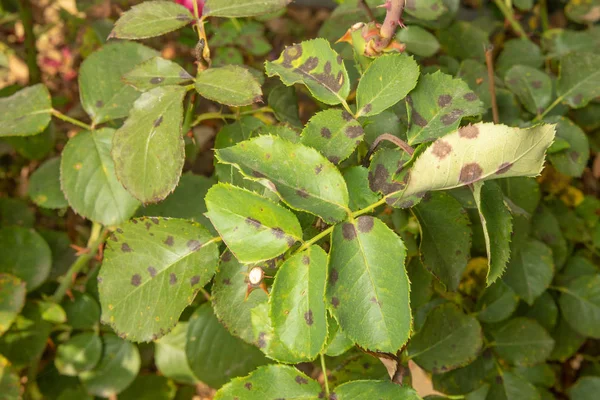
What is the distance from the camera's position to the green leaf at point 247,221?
2.07ft

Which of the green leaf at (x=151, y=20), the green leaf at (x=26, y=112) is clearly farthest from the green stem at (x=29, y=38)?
the green leaf at (x=151, y=20)

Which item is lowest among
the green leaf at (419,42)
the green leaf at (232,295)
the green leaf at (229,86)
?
the green leaf at (232,295)

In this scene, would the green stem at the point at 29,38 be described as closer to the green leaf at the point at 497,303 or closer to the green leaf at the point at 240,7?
the green leaf at the point at 240,7

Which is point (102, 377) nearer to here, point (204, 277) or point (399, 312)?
point (204, 277)

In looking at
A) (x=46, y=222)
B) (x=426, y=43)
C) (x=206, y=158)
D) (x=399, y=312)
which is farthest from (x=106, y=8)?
(x=399, y=312)

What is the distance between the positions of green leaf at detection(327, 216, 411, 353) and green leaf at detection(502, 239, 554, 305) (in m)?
0.69

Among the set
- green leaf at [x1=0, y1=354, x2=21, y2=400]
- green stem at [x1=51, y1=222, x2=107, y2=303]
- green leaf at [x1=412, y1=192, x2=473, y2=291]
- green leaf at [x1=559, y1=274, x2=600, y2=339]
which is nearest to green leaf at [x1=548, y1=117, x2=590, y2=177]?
green leaf at [x1=559, y1=274, x2=600, y2=339]

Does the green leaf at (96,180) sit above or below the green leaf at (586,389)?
above

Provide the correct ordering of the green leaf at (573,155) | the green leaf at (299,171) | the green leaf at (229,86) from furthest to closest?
1. the green leaf at (573,155)
2. the green leaf at (229,86)
3. the green leaf at (299,171)

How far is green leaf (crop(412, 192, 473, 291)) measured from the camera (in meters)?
0.82

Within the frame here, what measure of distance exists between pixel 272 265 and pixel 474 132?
1.08ft

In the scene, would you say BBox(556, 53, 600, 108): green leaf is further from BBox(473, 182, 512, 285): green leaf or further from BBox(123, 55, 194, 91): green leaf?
BBox(123, 55, 194, 91): green leaf

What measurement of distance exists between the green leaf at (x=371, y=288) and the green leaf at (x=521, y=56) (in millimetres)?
997

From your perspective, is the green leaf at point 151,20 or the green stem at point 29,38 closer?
the green leaf at point 151,20
